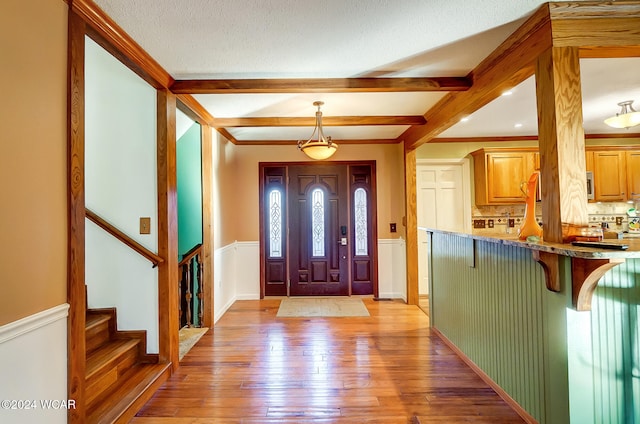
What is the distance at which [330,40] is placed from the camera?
85.4 inches

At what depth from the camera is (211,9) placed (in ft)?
6.03

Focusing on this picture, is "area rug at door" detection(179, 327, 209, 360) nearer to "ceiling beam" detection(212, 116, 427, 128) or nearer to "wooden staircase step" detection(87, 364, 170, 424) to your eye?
"wooden staircase step" detection(87, 364, 170, 424)

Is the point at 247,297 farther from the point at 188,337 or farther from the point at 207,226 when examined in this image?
the point at 207,226

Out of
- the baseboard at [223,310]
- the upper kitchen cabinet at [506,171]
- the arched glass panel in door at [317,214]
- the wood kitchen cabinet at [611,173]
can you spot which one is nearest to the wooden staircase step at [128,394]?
the baseboard at [223,310]

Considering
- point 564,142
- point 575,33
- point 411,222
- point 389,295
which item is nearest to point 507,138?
point 411,222

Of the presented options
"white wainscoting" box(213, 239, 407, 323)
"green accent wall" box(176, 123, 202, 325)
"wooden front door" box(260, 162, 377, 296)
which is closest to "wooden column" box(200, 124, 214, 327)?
"green accent wall" box(176, 123, 202, 325)

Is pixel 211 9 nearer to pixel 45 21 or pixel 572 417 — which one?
pixel 45 21

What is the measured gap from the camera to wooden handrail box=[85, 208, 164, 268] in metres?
2.59

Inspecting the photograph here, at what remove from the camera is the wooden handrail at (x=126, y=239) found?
2592 mm

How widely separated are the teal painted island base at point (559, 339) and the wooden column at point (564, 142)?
282mm

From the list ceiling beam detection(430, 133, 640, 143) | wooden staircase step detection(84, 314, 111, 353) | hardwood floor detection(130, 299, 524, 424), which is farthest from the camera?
ceiling beam detection(430, 133, 640, 143)

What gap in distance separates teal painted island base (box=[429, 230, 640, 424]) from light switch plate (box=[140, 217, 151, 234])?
258 cm

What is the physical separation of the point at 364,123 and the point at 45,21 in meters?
2.99

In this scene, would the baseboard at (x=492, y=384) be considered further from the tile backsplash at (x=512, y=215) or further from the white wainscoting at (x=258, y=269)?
the tile backsplash at (x=512, y=215)
